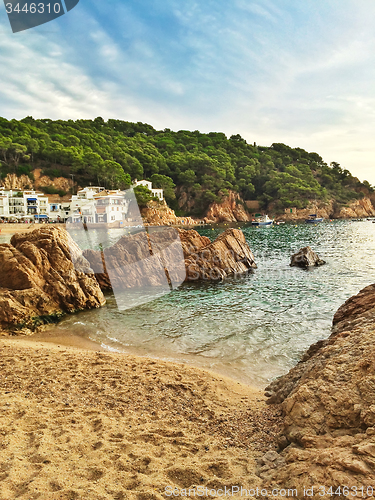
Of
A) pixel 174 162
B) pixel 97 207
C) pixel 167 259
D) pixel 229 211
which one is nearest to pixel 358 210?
pixel 229 211

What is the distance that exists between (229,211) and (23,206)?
5997 cm

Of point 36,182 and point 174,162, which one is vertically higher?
point 174,162

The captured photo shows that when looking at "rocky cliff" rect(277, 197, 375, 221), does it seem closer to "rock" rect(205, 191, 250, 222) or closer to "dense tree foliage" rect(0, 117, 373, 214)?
"dense tree foliage" rect(0, 117, 373, 214)

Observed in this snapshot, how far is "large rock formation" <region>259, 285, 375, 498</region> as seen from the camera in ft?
8.24

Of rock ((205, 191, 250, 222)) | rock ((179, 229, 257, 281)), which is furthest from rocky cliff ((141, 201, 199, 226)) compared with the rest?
rock ((179, 229, 257, 281))

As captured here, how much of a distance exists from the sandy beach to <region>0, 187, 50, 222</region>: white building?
6910 cm

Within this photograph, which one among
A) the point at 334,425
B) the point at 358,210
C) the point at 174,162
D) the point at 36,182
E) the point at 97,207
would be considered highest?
the point at 174,162

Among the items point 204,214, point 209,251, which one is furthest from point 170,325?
point 204,214

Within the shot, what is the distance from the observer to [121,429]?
4184 millimetres

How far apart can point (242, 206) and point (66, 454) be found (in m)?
107

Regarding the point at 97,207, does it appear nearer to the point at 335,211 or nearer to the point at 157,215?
the point at 157,215

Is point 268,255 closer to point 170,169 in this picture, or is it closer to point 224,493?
point 224,493

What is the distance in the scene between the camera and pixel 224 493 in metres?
2.86

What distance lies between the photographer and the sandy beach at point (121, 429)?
302 cm
